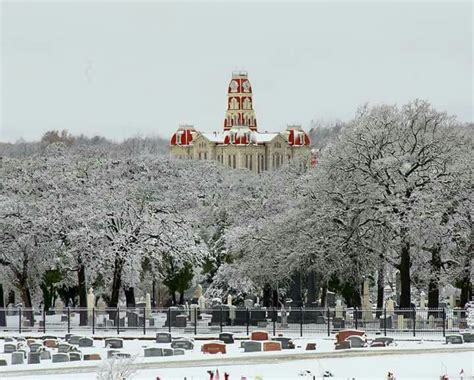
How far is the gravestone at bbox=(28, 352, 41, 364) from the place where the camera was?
162 feet

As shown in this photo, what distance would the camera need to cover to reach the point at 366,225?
6656 centimetres

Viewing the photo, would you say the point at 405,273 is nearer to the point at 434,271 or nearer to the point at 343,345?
the point at 434,271

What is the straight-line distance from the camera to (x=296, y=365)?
4669cm

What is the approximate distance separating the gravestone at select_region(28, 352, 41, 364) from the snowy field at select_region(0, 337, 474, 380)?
1.30 ft

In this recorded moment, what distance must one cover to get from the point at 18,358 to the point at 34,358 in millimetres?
604


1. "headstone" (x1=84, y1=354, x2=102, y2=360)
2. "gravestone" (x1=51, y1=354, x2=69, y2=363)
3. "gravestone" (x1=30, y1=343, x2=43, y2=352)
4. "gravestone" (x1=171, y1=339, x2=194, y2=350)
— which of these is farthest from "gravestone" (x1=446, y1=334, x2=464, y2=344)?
"gravestone" (x1=30, y1=343, x2=43, y2=352)

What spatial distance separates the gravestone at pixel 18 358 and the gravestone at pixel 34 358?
0.27 m

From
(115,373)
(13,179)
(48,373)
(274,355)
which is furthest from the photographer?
(13,179)

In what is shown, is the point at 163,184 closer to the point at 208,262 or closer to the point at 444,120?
the point at 208,262

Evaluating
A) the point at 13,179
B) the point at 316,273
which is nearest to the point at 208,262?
the point at 13,179

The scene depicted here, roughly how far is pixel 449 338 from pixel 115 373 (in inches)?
729

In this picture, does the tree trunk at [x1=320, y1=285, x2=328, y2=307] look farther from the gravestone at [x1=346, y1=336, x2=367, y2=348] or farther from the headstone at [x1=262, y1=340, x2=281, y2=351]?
the headstone at [x1=262, y1=340, x2=281, y2=351]

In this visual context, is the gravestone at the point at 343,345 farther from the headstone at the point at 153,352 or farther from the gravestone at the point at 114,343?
the gravestone at the point at 114,343

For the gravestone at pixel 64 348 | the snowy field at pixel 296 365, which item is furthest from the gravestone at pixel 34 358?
the gravestone at pixel 64 348
